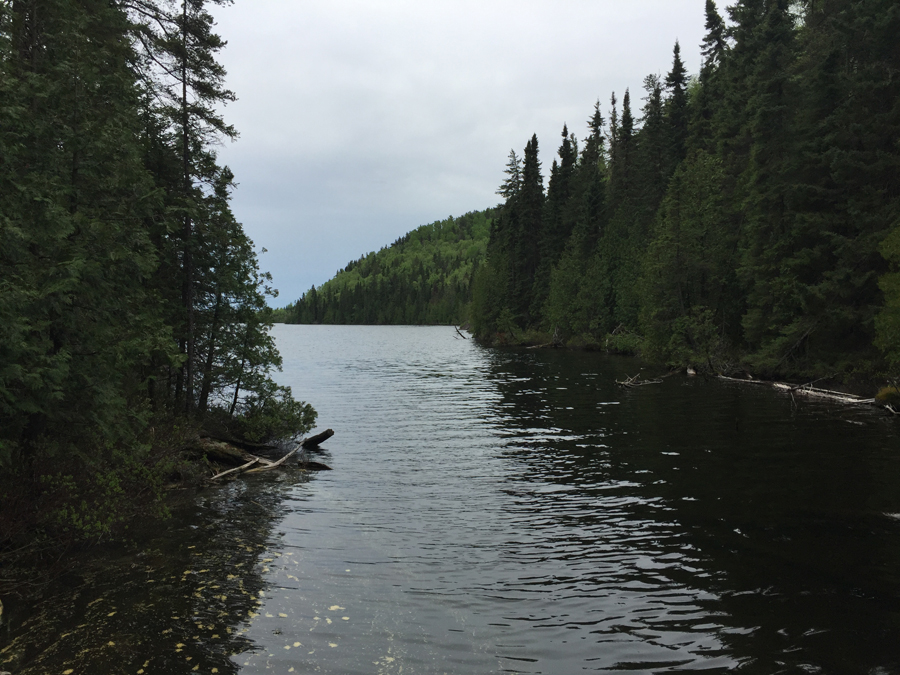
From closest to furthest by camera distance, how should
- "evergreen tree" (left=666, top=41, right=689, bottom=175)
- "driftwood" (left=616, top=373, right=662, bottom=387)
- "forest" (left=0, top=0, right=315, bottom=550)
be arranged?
1. "forest" (left=0, top=0, right=315, bottom=550)
2. "driftwood" (left=616, top=373, right=662, bottom=387)
3. "evergreen tree" (left=666, top=41, right=689, bottom=175)

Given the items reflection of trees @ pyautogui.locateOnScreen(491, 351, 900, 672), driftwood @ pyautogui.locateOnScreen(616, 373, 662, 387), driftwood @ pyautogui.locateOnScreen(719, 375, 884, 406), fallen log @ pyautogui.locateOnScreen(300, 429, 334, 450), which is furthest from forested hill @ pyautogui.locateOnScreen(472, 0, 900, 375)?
fallen log @ pyautogui.locateOnScreen(300, 429, 334, 450)

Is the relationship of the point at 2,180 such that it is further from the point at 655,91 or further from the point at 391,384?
the point at 655,91

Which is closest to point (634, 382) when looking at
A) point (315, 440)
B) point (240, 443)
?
point (315, 440)

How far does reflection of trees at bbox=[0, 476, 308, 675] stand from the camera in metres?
7.13

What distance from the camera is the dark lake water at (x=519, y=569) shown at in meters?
7.36

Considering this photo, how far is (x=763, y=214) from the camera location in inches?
1371

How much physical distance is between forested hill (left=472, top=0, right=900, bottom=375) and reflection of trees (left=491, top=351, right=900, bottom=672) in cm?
808

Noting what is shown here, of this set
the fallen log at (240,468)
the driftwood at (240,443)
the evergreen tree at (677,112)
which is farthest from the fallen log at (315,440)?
the evergreen tree at (677,112)

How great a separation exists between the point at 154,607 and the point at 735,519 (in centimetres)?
1121

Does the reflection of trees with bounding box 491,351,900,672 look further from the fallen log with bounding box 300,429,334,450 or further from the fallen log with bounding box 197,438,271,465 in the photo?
the fallen log with bounding box 197,438,271,465

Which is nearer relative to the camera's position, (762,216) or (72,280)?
(72,280)

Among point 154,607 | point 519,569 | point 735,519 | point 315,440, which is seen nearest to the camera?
point 154,607

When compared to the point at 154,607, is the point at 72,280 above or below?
above

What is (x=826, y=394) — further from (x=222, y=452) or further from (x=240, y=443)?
(x=222, y=452)
